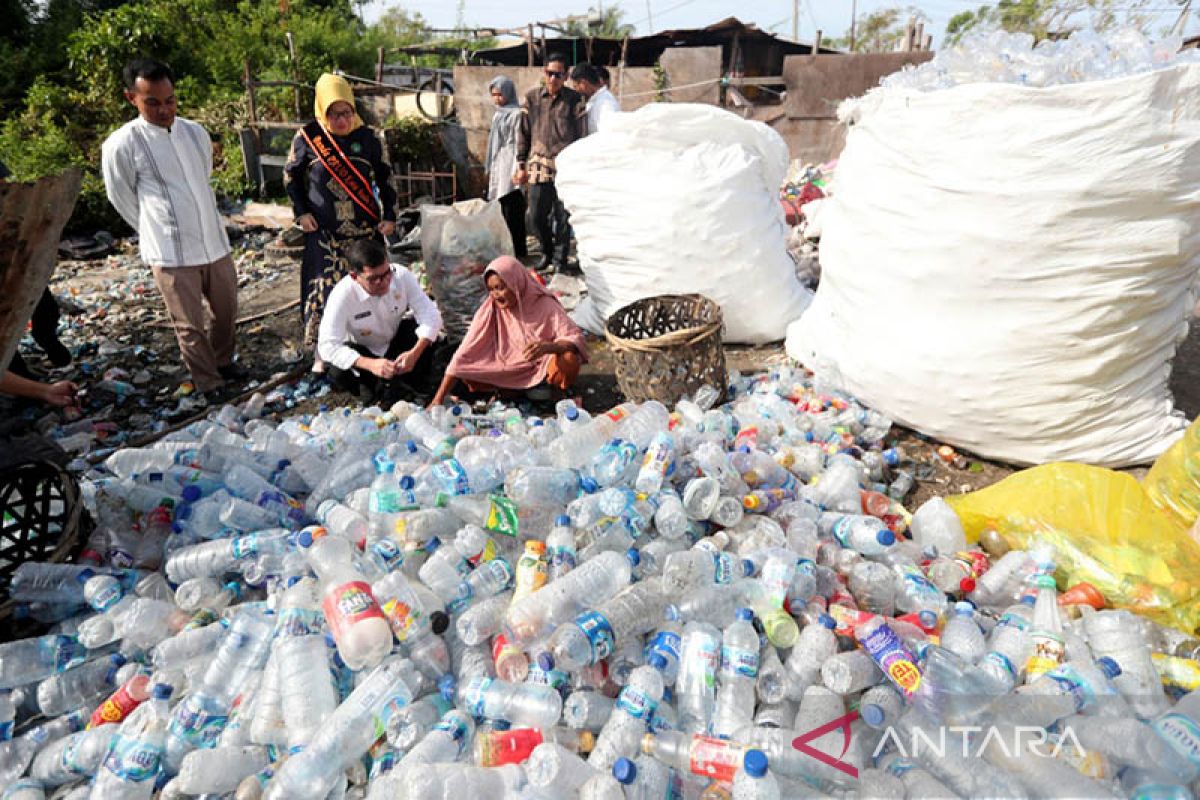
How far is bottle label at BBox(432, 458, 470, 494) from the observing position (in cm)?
239

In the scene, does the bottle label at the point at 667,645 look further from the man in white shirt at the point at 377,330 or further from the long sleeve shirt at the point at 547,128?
the long sleeve shirt at the point at 547,128

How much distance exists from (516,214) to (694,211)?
2623 mm

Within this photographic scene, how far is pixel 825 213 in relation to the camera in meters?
3.86

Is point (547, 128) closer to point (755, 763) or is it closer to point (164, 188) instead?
point (164, 188)

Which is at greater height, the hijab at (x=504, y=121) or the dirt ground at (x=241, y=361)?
the hijab at (x=504, y=121)

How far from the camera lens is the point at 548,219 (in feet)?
20.1

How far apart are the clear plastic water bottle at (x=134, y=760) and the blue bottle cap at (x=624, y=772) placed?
1206 millimetres

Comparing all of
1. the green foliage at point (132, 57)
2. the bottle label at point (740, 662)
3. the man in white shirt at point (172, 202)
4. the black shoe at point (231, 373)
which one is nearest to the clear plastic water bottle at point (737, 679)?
the bottle label at point (740, 662)

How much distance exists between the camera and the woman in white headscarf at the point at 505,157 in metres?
6.25

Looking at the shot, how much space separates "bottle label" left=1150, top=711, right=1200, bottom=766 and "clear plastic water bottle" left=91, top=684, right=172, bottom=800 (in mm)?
2510

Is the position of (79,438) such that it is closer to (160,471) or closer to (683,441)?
Result: (160,471)

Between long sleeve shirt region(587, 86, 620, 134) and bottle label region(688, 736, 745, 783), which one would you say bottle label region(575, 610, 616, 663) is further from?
long sleeve shirt region(587, 86, 620, 134)

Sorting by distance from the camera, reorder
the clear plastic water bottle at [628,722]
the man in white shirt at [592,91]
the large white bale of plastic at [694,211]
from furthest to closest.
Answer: the man in white shirt at [592,91] < the large white bale of plastic at [694,211] < the clear plastic water bottle at [628,722]

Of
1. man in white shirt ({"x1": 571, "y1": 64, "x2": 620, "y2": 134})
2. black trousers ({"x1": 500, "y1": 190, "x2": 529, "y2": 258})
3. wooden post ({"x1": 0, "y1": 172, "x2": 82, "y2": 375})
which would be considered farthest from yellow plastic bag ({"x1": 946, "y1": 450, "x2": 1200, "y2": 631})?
black trousers ({"x1": 500, "y1": 190, "x2": 529, "y2": 258})
